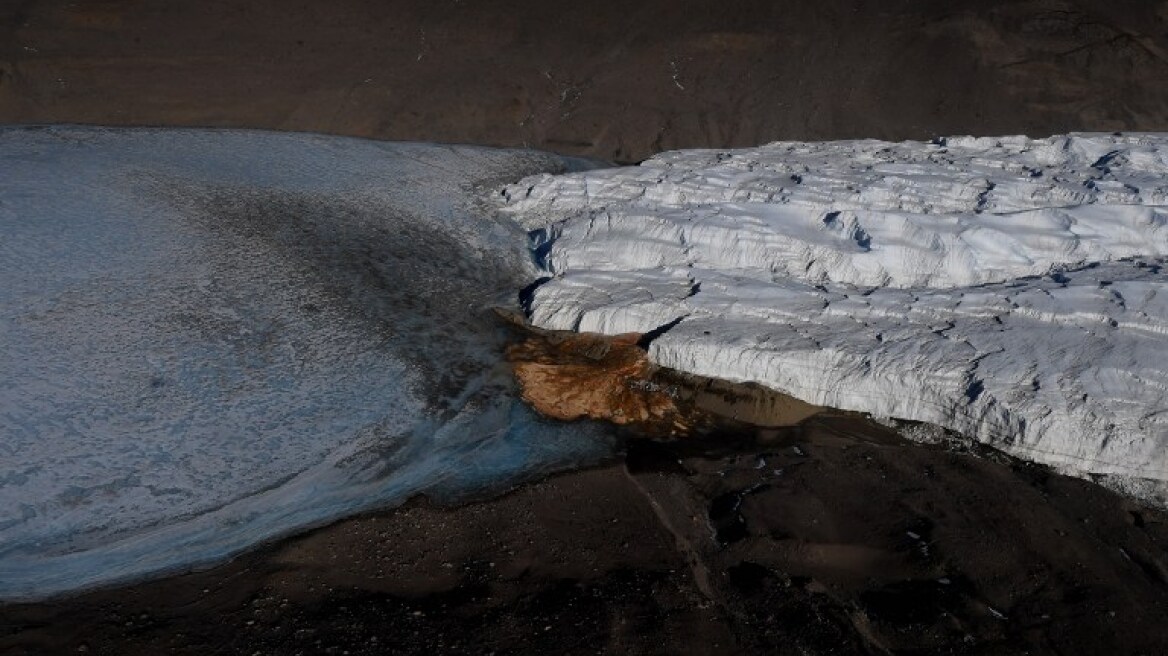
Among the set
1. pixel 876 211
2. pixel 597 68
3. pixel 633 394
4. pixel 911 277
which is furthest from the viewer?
pixel 597 68

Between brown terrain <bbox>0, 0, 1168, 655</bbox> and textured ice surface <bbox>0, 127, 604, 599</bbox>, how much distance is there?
0.89ft

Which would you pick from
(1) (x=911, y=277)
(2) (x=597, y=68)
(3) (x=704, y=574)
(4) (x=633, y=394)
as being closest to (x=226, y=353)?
(4) (x=633, y=394)

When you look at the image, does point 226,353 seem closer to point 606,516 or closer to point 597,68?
point 606,516

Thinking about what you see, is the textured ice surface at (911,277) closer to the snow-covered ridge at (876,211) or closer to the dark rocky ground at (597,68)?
the snow-covered ridge at (876,211)

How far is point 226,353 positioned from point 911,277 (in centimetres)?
377

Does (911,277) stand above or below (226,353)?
below

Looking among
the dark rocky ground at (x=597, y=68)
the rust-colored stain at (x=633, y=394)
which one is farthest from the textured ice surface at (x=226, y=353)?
the dark rocky ground at (x=597, y=68)

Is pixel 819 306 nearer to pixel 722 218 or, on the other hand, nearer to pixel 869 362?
pixel 869 362

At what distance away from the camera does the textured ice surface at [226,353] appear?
3.97 metres

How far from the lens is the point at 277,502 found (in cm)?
410

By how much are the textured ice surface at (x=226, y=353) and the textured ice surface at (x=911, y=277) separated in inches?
29.5

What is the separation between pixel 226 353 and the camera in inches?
194

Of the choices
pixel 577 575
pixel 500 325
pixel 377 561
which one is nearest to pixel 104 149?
pixel 500 325

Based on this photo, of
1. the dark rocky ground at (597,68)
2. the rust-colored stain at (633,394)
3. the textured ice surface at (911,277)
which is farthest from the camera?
the dark rocky ground at (597,68)
